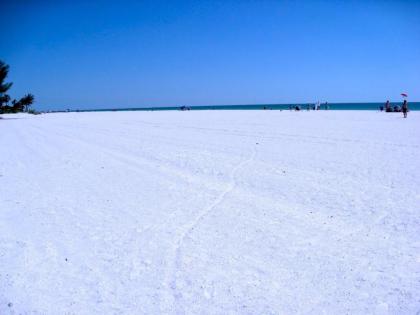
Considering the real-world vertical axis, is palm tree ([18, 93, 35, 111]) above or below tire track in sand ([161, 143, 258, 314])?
above

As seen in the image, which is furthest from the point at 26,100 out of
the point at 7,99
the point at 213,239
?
the point at 213,239

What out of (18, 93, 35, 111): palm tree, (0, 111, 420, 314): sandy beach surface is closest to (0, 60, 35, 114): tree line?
(18, 93, 35, 111): palm tree

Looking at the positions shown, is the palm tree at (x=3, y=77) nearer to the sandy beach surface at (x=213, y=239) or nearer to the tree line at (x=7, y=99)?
the tree line at (x=7, y=99)

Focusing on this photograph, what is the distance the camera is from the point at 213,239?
4637 millimetres

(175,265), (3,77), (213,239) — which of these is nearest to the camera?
(175,265)

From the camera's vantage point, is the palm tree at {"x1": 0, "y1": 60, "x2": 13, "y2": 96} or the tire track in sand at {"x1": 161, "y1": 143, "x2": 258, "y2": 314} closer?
the tire track in sand at {"x1": 161, "y1": 143, "x2": 258, "y2": 314}

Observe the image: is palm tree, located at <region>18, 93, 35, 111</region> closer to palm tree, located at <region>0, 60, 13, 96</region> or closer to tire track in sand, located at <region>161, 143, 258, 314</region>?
palm tree, located at <region>0, 60, 13, 96</region>

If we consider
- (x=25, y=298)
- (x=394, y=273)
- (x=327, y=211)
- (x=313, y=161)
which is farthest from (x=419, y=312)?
(x=313, y=161)

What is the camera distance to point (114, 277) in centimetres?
374

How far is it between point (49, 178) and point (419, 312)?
26.3 ft

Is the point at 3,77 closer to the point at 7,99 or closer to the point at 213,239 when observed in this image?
the point at 7,99

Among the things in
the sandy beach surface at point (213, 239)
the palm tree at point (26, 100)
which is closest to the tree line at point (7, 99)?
the palm tree at point (26, 100)

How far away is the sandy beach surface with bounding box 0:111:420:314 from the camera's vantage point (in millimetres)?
3354

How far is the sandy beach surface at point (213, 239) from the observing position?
3.35 meters
